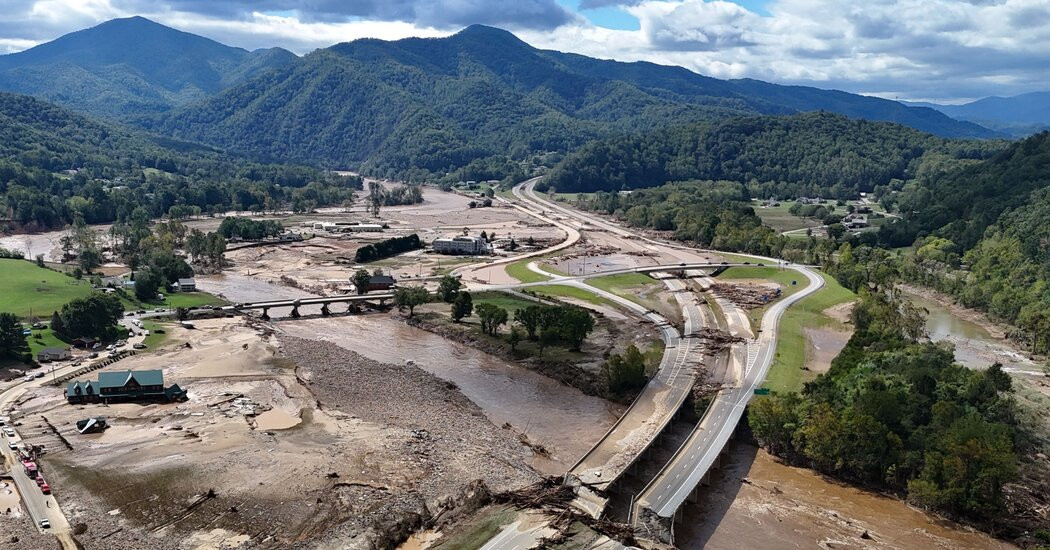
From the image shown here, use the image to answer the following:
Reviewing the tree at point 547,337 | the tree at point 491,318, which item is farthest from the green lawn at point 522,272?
the tree at point 547,337

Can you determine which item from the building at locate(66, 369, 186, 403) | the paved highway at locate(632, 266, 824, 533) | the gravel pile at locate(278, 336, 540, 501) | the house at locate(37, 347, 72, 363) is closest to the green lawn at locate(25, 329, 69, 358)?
the house at locate(37, 347, 72, 363)

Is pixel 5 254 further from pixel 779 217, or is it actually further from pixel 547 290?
pixel 779 217

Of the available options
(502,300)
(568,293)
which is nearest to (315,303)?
(502,300)

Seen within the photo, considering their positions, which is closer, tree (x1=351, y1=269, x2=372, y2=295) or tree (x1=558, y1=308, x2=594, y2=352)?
tree (x1=558, y1=308, x2=594, y2=352)

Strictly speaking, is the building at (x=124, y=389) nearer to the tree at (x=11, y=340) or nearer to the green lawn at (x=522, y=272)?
the tree at (x=11, y=340)

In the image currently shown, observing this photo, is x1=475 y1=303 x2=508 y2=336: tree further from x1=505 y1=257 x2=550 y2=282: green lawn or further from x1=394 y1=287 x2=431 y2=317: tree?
x1=505 y1=257 x2=550 y2=282: green lawn

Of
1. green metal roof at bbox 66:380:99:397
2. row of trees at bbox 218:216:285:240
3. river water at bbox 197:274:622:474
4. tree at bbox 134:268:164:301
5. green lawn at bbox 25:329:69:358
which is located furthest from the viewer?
row of trees at bbox 218:216:285:240

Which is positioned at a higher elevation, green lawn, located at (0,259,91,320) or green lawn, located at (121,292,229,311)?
green lawn, located at (0,259,91,320)
